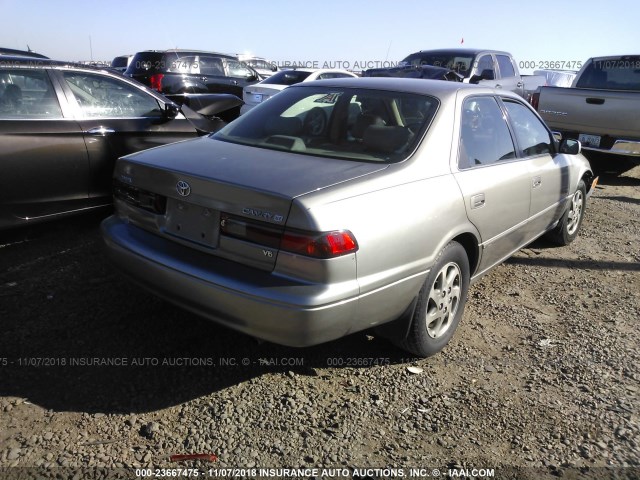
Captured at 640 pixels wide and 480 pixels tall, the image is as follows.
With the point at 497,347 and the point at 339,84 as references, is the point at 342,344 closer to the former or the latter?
the point at 497,347

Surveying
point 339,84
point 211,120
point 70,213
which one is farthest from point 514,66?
point 70,213

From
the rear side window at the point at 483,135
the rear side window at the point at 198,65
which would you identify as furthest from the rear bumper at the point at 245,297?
the rear side window at the point at 198,65

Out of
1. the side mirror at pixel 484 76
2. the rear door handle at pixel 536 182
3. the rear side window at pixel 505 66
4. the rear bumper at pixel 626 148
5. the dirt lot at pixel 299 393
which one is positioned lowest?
the dirt lot at pixel 299 393

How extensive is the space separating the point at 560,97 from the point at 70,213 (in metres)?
7.20

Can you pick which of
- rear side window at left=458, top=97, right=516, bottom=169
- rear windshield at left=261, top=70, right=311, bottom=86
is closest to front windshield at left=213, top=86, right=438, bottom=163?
rear side window at left=458, top=97, right=516, bottom=169

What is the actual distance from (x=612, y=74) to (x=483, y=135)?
261 inches

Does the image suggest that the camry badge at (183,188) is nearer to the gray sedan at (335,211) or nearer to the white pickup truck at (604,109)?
the gray sedan at (335,211)

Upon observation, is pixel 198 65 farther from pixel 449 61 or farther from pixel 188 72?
pixel 449 61

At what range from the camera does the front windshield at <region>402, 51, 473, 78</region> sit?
11.2 metres

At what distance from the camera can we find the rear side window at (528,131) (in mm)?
4113

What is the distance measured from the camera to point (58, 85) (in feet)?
15.1

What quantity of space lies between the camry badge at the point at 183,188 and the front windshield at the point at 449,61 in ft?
31.4

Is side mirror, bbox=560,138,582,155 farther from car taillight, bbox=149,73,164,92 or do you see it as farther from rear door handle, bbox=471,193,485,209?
car taillight, bbox=149,73,164,92

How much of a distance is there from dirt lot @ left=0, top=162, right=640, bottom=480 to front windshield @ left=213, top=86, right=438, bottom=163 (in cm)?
119
